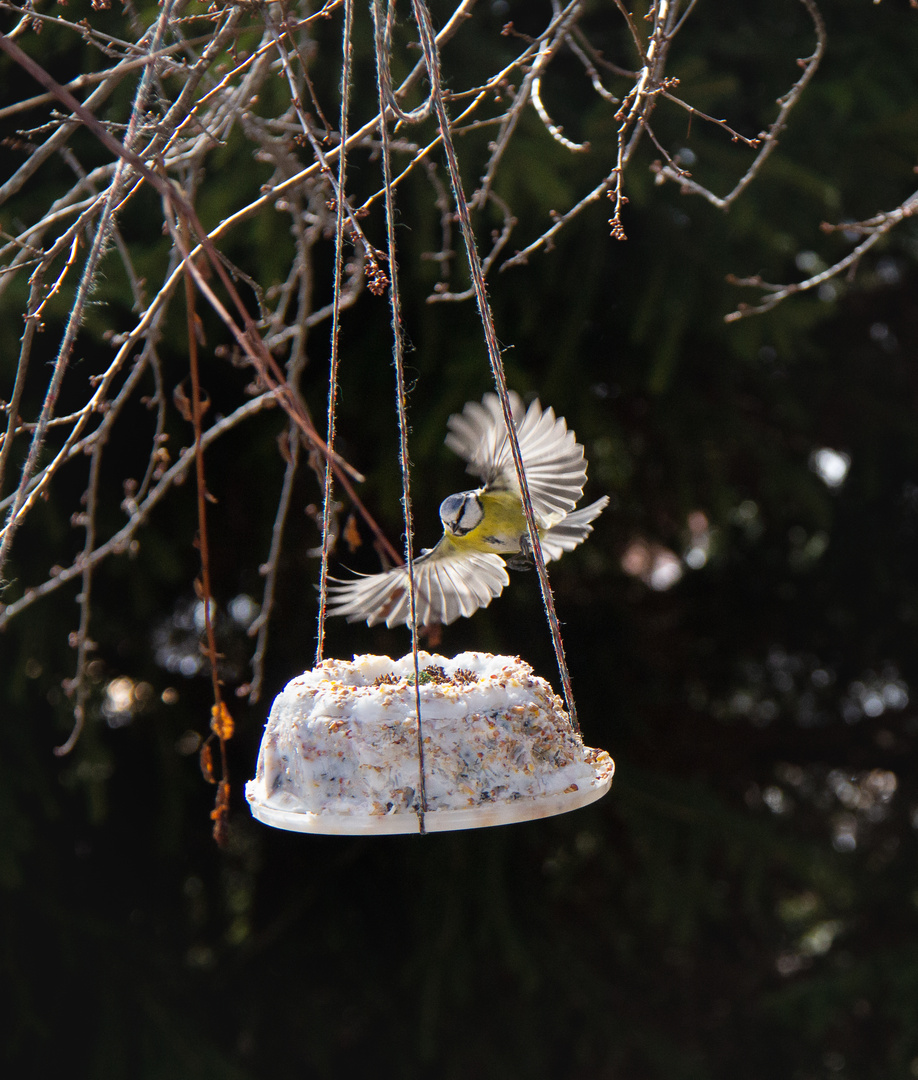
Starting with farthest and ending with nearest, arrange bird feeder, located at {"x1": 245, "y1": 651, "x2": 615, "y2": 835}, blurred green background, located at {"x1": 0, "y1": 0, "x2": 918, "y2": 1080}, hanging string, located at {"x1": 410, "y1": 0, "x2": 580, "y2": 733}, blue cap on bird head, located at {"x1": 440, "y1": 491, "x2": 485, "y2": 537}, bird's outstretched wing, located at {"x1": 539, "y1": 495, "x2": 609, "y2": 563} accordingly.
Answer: blurred green background, located at {"x1": 0, "y1": 0, "x2": 918, "y2": 1080}, bird's outstretched wing, located at {"x1": 539, "y1": 495, "x2": 609, "y2": 563}, blue cap on bird head, located at {"x1": 440, "y1": 491, "x2": 485, "y2": 537}, bird feeder, located at {"x1": 245, "y1": 651, "x2": 615, "y2": 835}, hanging string, located at {"x1": 410, "y1": 0, "x2": 580, "y2": 733}

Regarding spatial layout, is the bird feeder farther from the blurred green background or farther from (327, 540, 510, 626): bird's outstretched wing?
the blurred green background

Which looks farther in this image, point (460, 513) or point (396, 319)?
point (460, 513)

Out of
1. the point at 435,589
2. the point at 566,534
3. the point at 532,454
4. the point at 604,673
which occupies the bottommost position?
the point at 604,673

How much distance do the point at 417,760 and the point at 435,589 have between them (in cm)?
51

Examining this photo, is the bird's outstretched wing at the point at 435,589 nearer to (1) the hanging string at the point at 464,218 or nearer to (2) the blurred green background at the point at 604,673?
(1) the hanging string at the point at 464,218

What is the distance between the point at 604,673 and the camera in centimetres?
298

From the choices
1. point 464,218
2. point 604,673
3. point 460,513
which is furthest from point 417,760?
point 604,673

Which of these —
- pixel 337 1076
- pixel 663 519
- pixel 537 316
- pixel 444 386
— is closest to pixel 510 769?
pixel 444 386

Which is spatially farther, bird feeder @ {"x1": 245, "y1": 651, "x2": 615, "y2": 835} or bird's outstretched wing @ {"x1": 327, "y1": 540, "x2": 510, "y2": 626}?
bird's outstretched wing @ {"x1": 327, "y1": 540, "x2": 510, "y2": 626}

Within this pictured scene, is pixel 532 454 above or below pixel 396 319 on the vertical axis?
below

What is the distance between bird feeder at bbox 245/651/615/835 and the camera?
106cm

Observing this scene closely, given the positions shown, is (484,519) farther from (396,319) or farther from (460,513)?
(396,319)

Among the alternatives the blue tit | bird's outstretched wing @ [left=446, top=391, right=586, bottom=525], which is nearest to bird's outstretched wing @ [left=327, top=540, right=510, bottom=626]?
the blue tit

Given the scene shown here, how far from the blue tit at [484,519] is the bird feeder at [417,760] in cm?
31
